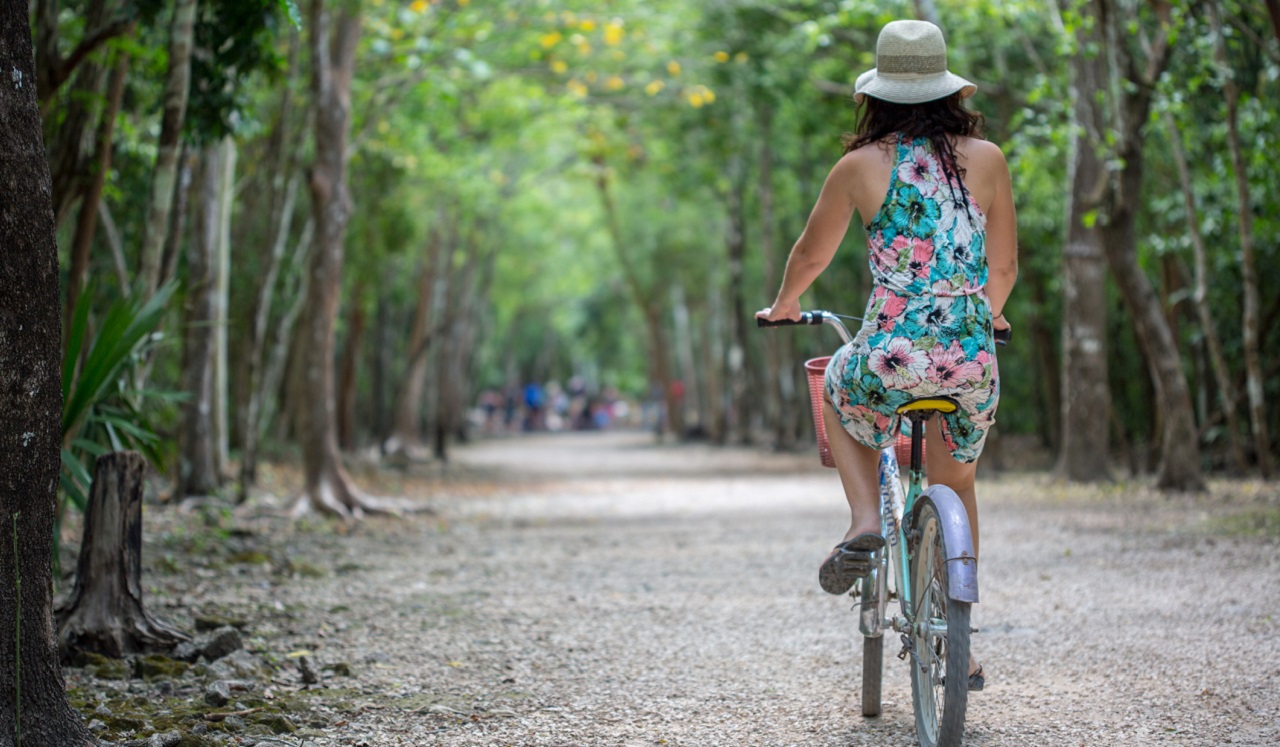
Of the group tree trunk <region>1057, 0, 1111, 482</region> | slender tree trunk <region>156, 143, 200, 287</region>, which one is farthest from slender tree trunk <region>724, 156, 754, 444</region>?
slender tree trunk <region>156, 143, 200, 287</region>

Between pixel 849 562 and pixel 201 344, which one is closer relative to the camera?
pixel 849 562

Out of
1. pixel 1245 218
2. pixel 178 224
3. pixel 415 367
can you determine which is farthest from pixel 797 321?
pixel 415 367

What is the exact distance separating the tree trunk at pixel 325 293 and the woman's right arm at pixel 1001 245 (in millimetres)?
9156

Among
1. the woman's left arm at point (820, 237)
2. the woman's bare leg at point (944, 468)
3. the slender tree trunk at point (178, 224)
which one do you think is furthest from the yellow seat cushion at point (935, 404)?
the slender tree trunk at point (178, 224)

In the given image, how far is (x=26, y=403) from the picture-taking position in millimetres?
3635

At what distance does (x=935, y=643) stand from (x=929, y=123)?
1.57m

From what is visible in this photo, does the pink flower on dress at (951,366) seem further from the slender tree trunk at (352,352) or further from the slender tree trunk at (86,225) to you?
the slender tree trunk at (352,352)

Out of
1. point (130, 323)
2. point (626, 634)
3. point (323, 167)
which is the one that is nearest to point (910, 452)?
point (626, 634)

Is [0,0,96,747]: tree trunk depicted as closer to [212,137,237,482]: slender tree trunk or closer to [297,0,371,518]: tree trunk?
[297,0,371,518]: tree trunk

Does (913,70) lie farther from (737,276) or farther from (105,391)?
(737,276)

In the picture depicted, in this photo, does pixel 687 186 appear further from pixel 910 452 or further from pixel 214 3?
pixel 910 452

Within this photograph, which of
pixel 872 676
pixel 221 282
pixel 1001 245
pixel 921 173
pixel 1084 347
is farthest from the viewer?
pixel 1084 347

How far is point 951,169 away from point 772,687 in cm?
222

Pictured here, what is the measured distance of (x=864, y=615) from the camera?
456 centimetres
